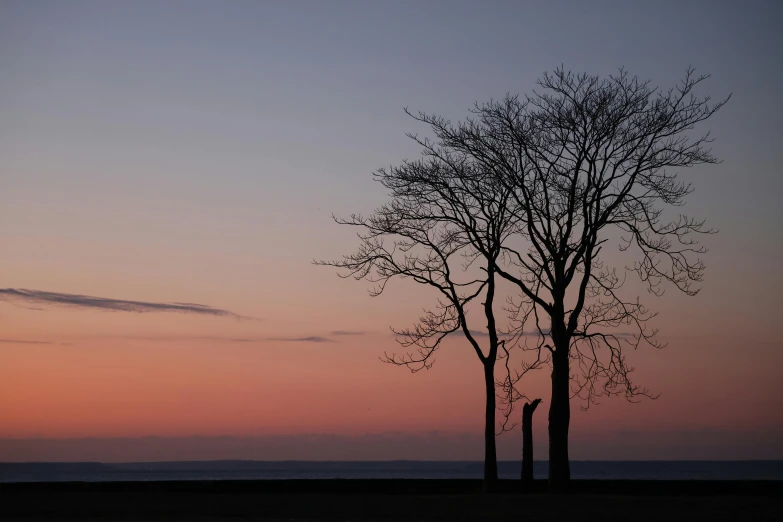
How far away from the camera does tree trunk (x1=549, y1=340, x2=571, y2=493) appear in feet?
85.0

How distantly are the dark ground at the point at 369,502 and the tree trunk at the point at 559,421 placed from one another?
3.13ft

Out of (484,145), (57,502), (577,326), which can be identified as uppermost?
(484,145)

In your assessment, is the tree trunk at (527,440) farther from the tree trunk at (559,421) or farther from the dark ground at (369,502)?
the tree trunk at (559,421)

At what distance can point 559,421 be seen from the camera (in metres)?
26.4

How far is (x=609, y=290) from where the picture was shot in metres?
27.8

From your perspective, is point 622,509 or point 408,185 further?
point 408,185

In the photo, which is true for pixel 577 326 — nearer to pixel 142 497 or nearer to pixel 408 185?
pixel 408 185

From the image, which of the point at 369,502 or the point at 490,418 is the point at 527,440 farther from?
the point at 369,502

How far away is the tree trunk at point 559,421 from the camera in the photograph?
1021 inches

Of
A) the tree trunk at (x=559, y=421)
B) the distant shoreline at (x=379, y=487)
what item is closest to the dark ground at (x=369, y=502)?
the distant shoreline at (x=379, y=487)

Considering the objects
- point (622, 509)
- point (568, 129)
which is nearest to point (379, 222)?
point (568, 129)

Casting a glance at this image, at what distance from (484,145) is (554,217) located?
3.15 metres

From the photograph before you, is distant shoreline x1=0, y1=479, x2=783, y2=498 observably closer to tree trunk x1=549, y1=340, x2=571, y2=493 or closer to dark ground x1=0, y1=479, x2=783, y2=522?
dark ground x1=0, y1=479, x2=783, y2=522

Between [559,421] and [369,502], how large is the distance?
23.2 ft
